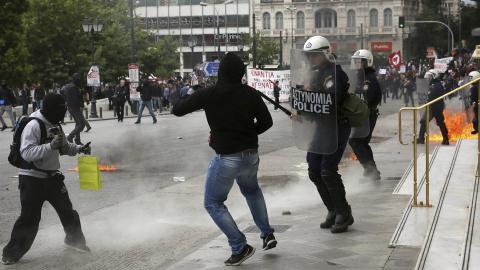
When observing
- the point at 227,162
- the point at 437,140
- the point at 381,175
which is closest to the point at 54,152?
the point at 227,162

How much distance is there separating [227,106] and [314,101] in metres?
1.33

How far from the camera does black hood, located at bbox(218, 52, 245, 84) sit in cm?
568

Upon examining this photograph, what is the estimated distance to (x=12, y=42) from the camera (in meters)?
37.8

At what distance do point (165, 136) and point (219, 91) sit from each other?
1497cm

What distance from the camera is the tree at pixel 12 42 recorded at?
36781 millimetres

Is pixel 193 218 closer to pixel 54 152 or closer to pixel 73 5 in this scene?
pixel 54 152

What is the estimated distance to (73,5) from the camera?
151ft

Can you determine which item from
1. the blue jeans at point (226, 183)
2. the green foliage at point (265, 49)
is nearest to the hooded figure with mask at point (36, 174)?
the blue jeans at point (226, 183)

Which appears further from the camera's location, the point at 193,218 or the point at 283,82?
the point at 283,82

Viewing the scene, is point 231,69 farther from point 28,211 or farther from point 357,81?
point 357,81

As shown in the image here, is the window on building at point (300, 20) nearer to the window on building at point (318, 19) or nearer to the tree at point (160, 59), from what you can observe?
the window on building at point (318, 19)

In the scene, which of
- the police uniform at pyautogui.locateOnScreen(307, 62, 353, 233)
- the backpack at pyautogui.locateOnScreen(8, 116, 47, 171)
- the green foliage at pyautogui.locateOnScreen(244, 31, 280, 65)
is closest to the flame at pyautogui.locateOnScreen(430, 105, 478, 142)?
the police uniform at pyautogui.locateOnScreen(307, 62, 353, 233)

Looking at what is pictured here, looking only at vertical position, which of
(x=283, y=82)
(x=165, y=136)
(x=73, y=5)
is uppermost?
(x=73, y=5)

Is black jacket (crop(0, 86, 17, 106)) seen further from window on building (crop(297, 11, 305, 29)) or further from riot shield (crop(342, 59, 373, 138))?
riot shield (crop(342, 59, 373, 138))
